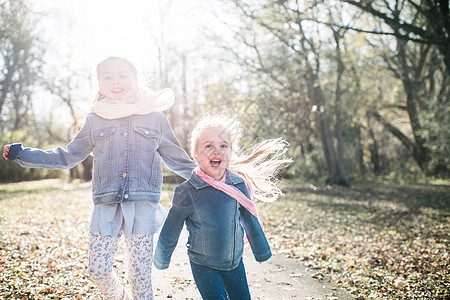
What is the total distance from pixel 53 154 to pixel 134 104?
71cm

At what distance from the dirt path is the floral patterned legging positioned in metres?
1.17

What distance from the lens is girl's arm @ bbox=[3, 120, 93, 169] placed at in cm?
264

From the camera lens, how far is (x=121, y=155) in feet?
8.82

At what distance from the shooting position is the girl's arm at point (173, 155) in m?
2.92

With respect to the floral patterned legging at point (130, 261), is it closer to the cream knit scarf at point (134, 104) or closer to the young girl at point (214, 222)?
the young girl at point (214, 222)

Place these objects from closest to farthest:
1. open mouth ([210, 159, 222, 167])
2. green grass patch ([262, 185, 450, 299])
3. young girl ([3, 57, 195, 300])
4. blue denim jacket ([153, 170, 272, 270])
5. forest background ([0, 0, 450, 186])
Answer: blue denim jacket ([153, 170, 272, 270]) < open mouth ([210, 159, 222, 167]) < young girl ([3, 57, 195, 300]) < green grass patch ([262, 185, 450, 299]) < forest background ([0, 0, 450, 186])

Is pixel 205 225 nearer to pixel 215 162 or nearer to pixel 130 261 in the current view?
pixel 215 162

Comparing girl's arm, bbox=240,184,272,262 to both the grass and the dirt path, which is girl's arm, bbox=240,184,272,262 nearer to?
the grass

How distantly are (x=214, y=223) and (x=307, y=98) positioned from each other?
1563cm

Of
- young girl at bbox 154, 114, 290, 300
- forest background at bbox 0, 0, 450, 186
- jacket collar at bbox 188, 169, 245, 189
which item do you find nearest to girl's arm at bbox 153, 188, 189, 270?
young girl at bbox 154, 114, 290, 300

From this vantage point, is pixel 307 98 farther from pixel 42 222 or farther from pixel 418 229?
pixel 42 222

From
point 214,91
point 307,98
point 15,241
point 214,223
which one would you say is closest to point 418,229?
point 214,223

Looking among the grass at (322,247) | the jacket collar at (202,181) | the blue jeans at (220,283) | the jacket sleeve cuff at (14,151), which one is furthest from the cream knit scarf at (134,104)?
the grass at (322,247)

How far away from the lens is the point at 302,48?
17.0 meters
